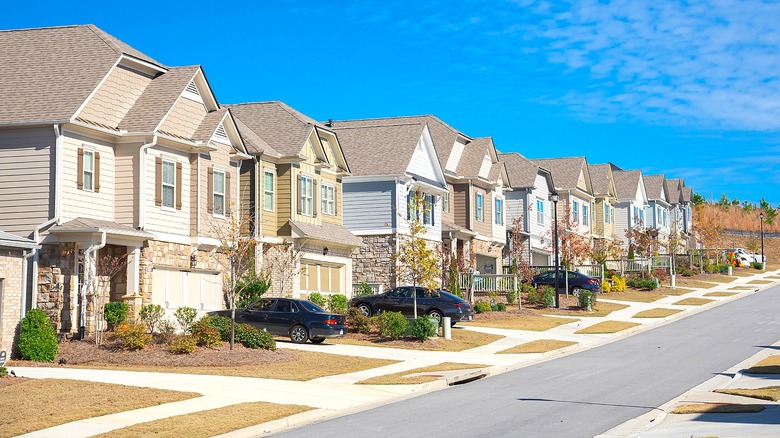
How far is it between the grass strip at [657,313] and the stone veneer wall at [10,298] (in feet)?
97.8

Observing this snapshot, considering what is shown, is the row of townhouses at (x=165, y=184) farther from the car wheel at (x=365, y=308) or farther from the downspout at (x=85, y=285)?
the car wheel at (x=365, y=308)

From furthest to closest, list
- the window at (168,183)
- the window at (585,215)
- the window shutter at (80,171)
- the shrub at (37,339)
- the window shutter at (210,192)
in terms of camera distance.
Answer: the window at (585,215) → the window shutter at (210,192) → the window at (168,183) → the window shutter at (80,171) → the shrub at (37,339)

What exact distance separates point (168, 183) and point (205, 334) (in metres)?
7.36

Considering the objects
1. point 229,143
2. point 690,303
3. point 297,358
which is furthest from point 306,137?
point 690,303

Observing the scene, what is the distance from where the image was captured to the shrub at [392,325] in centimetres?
3569

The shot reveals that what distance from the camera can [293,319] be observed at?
3444cm

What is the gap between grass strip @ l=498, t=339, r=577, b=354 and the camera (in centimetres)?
3394

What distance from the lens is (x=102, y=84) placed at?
32375mm

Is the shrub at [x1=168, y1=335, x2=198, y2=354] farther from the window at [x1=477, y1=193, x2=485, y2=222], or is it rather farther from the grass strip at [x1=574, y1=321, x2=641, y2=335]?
the window at [x1=477, y1=193, x2=485, y2=222]

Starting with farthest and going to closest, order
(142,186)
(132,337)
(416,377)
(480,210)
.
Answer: (480,210), (142,186), (132,337), (416,377)

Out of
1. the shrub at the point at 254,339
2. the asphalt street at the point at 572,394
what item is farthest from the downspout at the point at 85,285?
the asphalt street at the point at 572,394

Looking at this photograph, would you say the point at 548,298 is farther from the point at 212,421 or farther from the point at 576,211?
the point at 212,421

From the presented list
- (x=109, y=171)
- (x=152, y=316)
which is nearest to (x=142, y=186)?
(x=109, y=171)

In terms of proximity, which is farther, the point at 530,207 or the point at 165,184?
the point at 530,207
